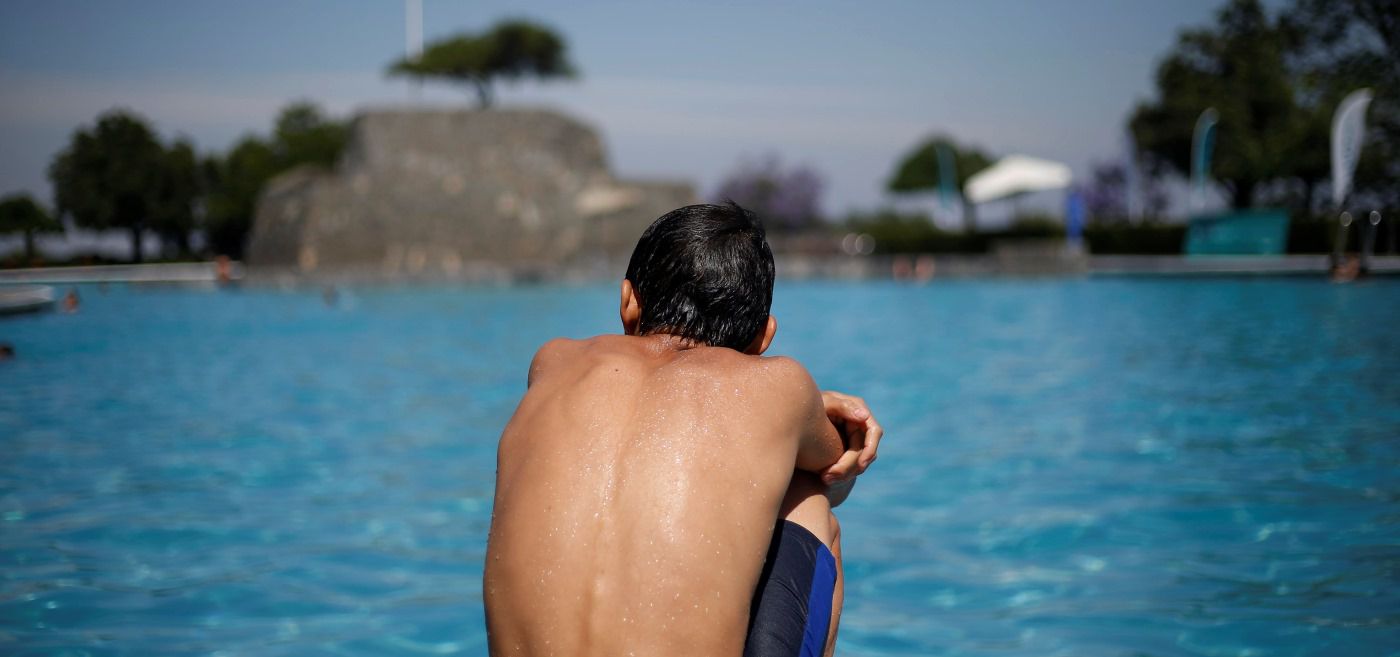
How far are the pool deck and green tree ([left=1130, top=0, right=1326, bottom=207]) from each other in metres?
8.71

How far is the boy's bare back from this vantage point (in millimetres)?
1635

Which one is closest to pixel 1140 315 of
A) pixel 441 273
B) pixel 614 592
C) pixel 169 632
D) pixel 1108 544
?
pixel 1108 544

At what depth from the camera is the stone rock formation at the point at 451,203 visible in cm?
4162

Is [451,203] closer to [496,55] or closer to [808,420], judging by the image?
[496,55]

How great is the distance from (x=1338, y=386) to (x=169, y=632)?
9.27 meters

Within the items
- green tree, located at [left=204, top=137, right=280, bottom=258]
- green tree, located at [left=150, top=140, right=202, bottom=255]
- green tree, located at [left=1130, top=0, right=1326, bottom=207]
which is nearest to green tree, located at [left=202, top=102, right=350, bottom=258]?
green tree, located at [left=204, top=137, right=280, bottom=258]

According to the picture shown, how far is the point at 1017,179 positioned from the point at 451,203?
21247mm

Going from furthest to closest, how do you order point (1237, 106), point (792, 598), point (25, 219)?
point (1237, 106)
point (25, 219)
point (792, 598)

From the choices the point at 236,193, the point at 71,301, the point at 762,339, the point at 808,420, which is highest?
the point at 236,193

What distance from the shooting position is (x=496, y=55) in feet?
175

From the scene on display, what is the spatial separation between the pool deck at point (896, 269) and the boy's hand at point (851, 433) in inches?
775

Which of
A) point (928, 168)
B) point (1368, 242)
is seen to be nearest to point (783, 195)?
point (928, 168)

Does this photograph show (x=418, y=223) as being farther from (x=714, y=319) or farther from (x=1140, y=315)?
(x=714, y=319)

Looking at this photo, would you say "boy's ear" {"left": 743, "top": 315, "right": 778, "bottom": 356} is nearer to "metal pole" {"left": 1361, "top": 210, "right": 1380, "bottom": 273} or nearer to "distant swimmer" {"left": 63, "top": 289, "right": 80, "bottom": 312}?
"distant swimmer" {"left": 63, "top": 289, "right": 80, "bottom": 312}
